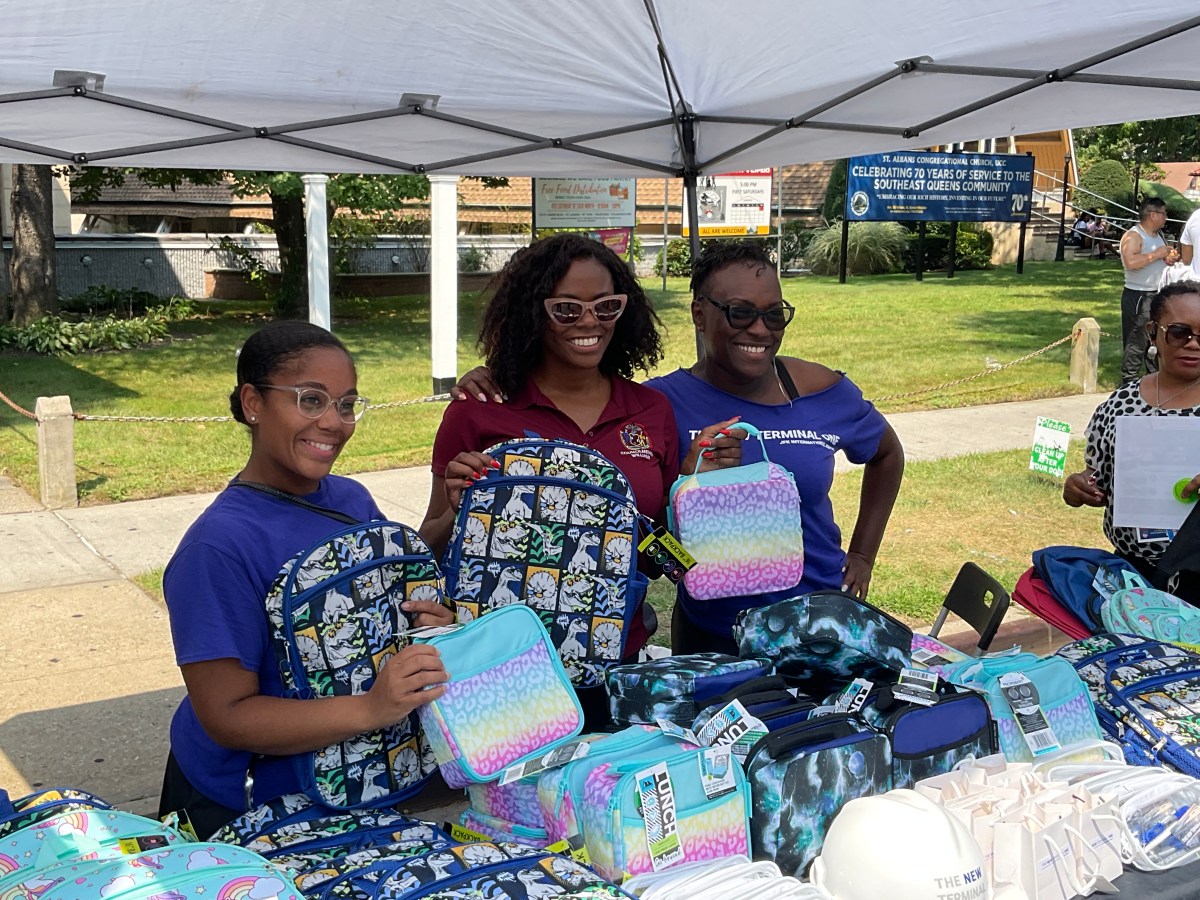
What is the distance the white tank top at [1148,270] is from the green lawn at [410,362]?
146 cm

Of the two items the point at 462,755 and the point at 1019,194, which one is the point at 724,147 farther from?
the point at 1019,194

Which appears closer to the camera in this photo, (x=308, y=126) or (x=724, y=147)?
(x=308, y=126)

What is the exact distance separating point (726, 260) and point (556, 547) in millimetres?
1142

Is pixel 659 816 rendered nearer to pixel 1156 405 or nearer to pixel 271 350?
pixel 271 350

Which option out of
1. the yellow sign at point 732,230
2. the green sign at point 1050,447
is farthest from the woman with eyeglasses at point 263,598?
the yellow sign at point 732,230

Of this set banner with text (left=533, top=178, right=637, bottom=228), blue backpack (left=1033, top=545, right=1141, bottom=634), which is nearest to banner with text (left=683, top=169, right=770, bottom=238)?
banner with text (left=533, top=178, right=637, bottom=228)

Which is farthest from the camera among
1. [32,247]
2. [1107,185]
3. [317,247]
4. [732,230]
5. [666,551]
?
[1107,185]

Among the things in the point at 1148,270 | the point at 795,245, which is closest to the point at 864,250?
the point at 795,245

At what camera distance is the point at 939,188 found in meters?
17.6

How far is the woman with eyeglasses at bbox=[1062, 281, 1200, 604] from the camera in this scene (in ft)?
12.5

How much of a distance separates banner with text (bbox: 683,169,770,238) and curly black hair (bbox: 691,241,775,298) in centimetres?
1423

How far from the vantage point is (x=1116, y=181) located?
3309 cm

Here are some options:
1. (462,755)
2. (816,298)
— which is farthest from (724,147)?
(816,298)

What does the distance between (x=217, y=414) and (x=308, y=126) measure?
8361 millimetres
